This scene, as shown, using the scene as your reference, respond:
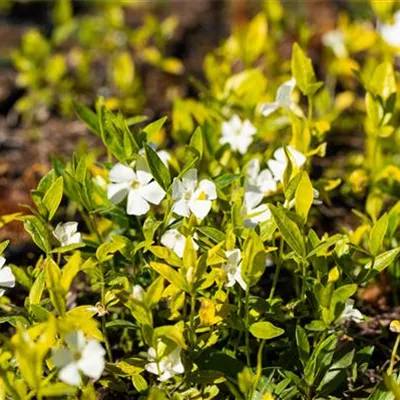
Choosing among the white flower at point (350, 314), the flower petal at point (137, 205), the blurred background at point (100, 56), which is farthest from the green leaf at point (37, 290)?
the blurred background at point (100, 56)

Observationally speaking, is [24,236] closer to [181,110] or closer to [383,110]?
[181,110]

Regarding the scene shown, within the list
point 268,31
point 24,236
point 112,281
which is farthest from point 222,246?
point 268,31

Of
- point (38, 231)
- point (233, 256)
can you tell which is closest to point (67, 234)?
point (38, 231)

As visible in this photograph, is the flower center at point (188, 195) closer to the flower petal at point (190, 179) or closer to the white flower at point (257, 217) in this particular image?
the flower petal at point (190, 179)

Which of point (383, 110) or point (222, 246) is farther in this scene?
point (383, 110)

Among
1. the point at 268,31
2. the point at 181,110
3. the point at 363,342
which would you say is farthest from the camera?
the point at 268,31

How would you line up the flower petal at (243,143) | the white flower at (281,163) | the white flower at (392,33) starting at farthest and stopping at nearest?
the white flower at (392,33) → the flower petal at (243,143) → the white flower at (281,163)

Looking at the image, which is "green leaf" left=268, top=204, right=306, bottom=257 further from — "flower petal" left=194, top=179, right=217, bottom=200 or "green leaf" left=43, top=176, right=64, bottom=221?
"green leaf" left=43, top=176, right=64, bottom=221

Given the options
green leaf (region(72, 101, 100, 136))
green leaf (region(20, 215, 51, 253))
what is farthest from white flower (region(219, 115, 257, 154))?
green leaf (region(20, 215, 51, 253))

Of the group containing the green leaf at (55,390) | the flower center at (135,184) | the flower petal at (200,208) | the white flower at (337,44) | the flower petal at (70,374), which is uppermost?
the flower center at (135,184)
